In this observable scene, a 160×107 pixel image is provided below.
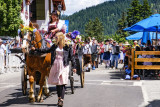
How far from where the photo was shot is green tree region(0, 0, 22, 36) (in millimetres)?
32375

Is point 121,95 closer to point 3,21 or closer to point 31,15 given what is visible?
point 3,21

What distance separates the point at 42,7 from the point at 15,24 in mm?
7376

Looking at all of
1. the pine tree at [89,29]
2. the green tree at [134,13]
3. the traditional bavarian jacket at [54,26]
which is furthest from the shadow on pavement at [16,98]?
the pine tree at [89,29]

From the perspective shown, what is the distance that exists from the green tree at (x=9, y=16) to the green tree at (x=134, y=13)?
63.5 meters

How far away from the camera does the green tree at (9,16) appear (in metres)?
32.4

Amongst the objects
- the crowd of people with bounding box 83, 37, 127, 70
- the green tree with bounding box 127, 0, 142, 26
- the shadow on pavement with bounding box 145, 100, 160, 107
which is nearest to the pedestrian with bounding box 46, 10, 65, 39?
the shadow on pavement with bounding box 145, 100, 160, 107

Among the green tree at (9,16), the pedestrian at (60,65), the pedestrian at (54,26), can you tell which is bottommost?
the pedestrian at (60,65)

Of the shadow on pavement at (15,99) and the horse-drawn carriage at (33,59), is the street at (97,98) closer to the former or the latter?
the shadow on pavement at (15,99)

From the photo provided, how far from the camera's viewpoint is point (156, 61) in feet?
51.2

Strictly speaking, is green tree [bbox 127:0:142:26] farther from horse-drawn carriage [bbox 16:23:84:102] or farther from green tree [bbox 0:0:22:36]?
horse-drawn carriage [bbox 16:23:84:102]

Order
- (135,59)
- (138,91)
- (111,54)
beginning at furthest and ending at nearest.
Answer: (111,54)
(135,59)
(138,91)

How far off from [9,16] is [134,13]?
6629 centimetres

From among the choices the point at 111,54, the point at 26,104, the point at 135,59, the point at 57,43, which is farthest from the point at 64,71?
the point at 111,54

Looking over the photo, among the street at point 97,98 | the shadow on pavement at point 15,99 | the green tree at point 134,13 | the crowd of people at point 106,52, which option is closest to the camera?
the street at point 97,98
